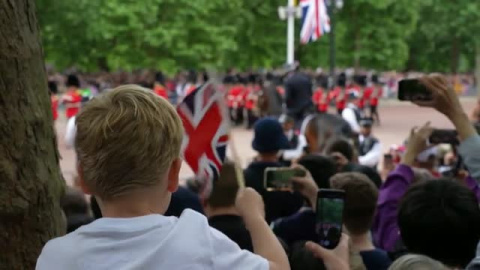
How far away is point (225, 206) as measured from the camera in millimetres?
4207

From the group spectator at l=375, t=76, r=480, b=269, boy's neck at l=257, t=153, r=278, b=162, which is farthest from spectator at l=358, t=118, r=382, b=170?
spectator at l=375, t=76, r=480, b=269

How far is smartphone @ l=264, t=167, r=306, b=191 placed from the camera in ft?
12.2

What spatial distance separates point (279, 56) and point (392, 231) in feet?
136

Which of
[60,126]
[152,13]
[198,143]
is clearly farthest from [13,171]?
[152,13]

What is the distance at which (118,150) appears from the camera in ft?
6.62

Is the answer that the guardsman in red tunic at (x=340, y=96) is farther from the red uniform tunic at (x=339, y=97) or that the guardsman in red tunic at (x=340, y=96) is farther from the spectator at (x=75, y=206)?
the spectator at (x=75, y=206)

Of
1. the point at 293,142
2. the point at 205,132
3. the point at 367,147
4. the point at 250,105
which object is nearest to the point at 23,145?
the point at 205,132

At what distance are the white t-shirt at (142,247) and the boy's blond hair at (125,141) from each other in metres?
0.08

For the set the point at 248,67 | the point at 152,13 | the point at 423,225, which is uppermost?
the point at 423,225

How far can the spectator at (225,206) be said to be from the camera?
4094 millimetres

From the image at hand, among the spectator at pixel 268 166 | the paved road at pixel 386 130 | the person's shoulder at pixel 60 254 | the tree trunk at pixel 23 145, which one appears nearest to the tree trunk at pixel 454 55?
the paved road at pixel 386 130

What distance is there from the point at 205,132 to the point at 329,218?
1.32m

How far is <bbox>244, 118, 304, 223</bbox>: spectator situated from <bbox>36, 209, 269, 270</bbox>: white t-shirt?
3.29 m

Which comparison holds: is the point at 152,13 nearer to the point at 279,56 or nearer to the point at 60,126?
the point at 60,126
